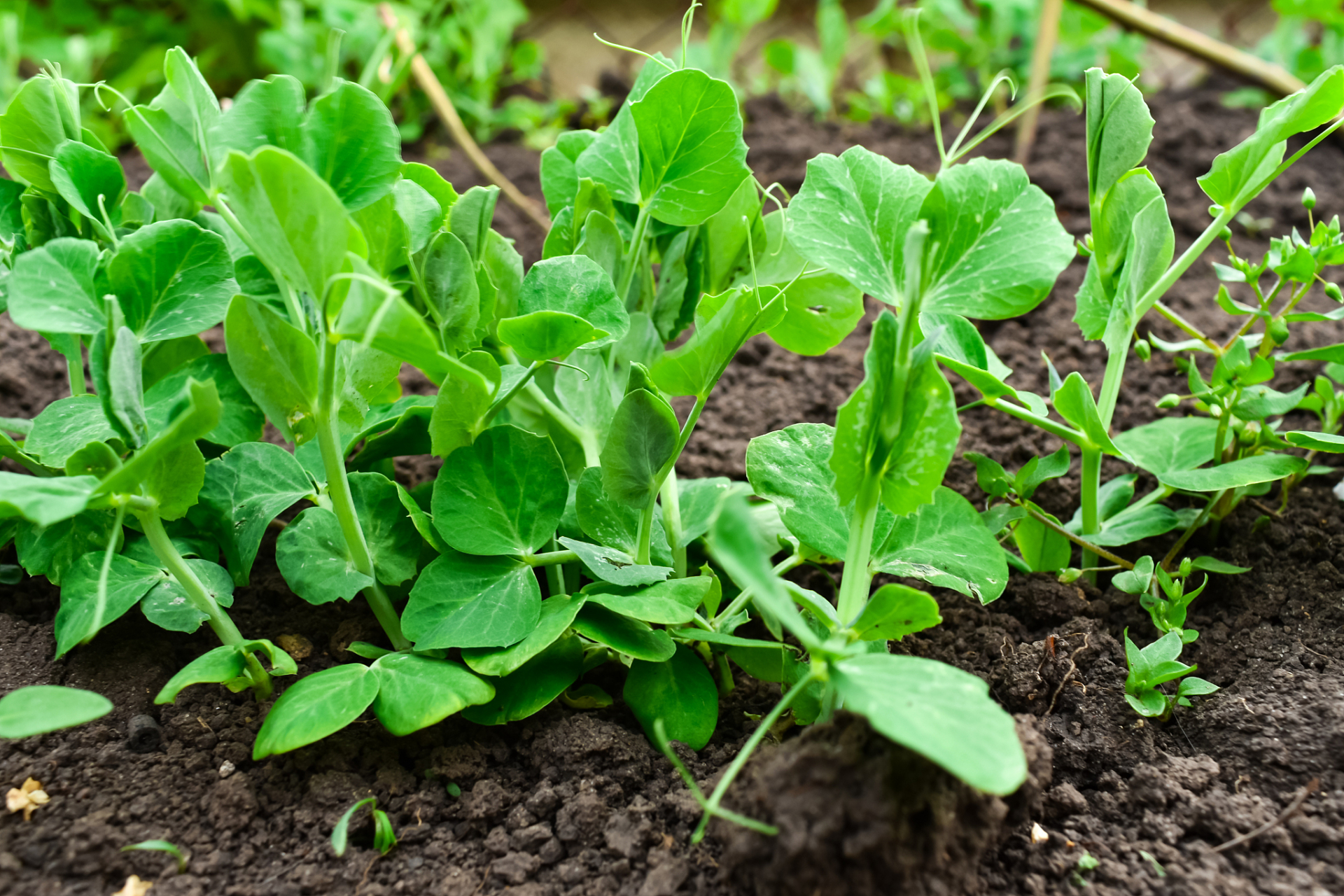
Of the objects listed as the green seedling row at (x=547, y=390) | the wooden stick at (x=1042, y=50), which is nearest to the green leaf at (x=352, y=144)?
the green seedling row at (x=547, y=390)

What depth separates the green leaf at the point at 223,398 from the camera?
633 millimetres

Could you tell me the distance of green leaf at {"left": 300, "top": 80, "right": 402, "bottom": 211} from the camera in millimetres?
535

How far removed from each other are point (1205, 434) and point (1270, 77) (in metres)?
1.03

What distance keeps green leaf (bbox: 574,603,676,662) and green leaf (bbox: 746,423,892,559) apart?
0.11 metres

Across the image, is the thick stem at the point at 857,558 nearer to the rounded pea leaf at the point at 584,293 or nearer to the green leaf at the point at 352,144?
the rounded pea leaf at the point at 584,293

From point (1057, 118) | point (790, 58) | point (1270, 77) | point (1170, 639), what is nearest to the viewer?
point (1170, 639)

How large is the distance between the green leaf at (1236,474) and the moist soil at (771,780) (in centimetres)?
9

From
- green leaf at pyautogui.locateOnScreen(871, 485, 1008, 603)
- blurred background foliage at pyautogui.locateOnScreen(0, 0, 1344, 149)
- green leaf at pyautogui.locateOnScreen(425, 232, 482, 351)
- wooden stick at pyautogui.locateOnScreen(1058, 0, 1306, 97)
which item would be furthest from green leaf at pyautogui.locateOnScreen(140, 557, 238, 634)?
wooden stick at pyautogui.locateOnScreen(1058, 0, 1306, 97)

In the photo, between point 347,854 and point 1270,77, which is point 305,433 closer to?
point 347,854

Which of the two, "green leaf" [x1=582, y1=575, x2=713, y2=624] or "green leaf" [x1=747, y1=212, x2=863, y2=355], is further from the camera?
"green leaf" [x1=747, y1=212, x2=863, y2=355]

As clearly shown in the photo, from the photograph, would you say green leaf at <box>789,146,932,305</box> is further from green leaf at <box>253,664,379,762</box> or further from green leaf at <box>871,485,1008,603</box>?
green leaf at <box>253,664,379,762</box>

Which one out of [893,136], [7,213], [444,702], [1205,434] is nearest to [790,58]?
[893,136]

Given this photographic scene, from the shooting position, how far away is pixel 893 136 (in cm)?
161

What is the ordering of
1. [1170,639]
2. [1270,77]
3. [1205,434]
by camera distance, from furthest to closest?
1. [1270,77]
2. [1205,434]
3. [1170,639]
